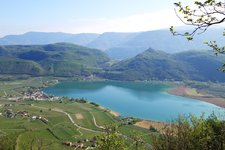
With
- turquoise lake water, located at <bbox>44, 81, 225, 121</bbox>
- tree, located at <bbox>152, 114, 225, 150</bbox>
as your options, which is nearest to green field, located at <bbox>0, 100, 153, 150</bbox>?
turquoise lake water, located at <bbox>44, 81, 225, 121</bbox>

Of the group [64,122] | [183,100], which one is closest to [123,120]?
[64,122]

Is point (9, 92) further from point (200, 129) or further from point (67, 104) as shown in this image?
point (200, 129)

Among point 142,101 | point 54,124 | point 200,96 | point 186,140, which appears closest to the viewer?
point 186,140

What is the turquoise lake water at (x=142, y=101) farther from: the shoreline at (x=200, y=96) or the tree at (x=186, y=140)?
the tree at (x=186, y=140)

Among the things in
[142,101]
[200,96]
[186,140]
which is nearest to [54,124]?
[142,101]

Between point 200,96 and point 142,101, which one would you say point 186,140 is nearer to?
point 142,101

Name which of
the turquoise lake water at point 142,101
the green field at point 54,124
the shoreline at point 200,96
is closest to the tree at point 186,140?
the green field at point 54,124

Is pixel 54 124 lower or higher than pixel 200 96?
lower

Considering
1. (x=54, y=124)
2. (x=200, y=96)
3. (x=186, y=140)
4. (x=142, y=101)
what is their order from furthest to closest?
(x=200, y=96)
(x=142, y=101)
(x=54, y=124)
(x=186, y=140)

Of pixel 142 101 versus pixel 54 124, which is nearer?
pixel 54 124

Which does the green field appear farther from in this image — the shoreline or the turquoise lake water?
the shoreline
